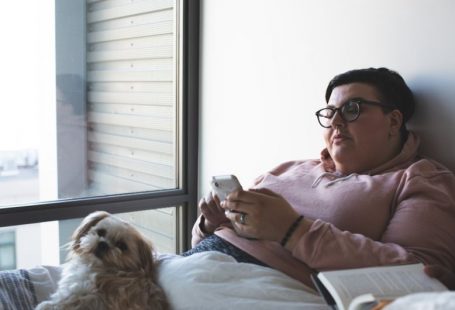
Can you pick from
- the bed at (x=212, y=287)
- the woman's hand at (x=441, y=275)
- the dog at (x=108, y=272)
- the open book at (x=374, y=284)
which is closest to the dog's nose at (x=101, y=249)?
the dog at (x=108, y=272)

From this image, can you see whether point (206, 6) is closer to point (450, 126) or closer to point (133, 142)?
point (133, 142)

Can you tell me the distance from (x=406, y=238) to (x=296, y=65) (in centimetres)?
86

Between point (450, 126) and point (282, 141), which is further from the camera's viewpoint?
point (282, 141)

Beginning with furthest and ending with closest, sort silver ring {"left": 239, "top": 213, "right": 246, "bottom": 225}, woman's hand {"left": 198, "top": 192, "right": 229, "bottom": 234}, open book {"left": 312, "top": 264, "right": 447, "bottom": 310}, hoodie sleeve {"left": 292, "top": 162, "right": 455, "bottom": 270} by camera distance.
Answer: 1. woman's hand {"left": 198, "top": 192, "right": 229, "bottom": 234}
2. silver ring {"left": 239, "top": 213, "right": 246, "bottom": 225}
3. hoodie sleeve {"left": 292, "top": 162, "right": 455, "bottom": 270}
4. open book {"left": 312, "top": 264, "right": 447, "bottom": 310}

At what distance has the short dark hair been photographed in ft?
4.42

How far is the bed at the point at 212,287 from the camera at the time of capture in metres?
1.04

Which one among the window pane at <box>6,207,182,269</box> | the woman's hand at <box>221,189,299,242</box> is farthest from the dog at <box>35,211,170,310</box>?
the window pane at <box>6,207,182,269</box>

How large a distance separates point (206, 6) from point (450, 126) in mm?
1363

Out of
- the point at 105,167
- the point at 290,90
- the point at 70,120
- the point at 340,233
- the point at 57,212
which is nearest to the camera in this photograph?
the point at 340,233

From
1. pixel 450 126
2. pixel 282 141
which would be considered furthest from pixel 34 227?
pixel 450 126

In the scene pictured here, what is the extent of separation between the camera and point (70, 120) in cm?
208

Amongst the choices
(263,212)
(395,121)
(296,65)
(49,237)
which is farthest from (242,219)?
(49,237)

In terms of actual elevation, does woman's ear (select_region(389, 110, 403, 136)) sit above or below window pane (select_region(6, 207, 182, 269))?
above

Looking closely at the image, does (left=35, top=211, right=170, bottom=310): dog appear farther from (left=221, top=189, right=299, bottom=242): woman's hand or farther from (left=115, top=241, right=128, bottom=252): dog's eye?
(left=221, top=189, right=299, bottom=242): woman's hand
